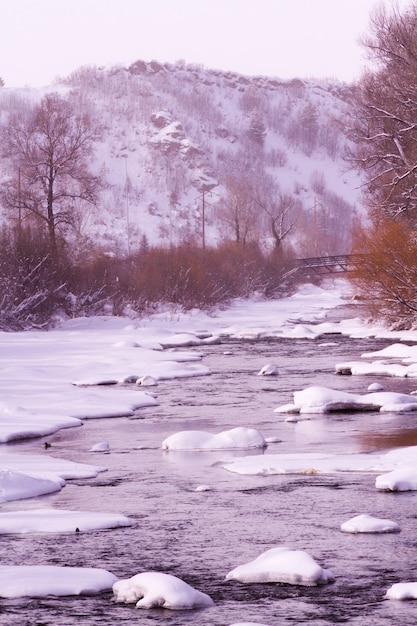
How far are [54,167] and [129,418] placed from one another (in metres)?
30.2

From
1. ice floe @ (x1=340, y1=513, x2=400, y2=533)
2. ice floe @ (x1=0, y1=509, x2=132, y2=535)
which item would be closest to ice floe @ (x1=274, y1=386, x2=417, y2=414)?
ice floe @ (x1=0, y1=509, x2=132, y2=535)

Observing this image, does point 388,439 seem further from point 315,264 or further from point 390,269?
point 315,264

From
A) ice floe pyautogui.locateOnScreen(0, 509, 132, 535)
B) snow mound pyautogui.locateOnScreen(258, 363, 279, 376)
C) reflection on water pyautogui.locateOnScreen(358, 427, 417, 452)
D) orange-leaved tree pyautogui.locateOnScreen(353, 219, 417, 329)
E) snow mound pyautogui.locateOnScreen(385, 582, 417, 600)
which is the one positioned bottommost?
snow mound pyautogui.locateOnScreen(385, 582, 417, 600)

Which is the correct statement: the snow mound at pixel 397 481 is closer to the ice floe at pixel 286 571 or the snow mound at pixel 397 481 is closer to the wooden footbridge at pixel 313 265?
the ice floe at pixel 286 571

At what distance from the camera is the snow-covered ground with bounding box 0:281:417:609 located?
8039 millimetres

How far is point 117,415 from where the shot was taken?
17.5 m

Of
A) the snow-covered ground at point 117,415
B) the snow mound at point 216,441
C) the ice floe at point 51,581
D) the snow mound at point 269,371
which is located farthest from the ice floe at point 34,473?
the snow mound at point 269,371

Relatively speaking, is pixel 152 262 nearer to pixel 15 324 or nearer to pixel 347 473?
pixel 15 324

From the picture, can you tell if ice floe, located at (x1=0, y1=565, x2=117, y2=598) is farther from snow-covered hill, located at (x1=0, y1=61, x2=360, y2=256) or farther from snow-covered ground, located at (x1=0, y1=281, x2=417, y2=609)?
snow-covered hill, located at (x1=0, y1=61, x2=360, y2=256)

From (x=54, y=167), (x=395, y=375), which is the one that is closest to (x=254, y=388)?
(x=395, y=375)

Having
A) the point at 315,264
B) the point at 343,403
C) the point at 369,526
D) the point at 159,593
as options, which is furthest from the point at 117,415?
the point at 315,264

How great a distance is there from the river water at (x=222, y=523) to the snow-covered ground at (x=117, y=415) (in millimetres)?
155

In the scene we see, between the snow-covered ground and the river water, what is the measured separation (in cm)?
16

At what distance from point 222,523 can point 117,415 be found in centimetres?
778
